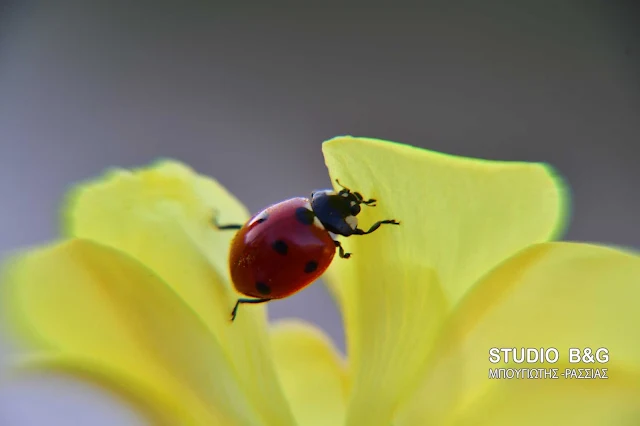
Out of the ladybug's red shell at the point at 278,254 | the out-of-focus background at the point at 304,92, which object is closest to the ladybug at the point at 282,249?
the ladybug's red shell at the point at 278,254

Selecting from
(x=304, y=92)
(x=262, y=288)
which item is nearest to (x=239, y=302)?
(x=262, y=288)

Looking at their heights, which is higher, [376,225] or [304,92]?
[304,92]

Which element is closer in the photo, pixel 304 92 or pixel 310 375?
pixel 310 375

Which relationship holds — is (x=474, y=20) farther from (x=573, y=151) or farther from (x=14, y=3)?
(x=14, y=3)

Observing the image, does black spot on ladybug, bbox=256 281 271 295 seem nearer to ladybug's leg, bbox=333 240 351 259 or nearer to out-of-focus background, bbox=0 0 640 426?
ladybug's leg, bbox=333 240 351 259

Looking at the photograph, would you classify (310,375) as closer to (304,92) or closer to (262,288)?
(262,288)

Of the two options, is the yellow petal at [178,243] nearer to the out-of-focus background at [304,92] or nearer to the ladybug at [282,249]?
the ladybug at [282,249]

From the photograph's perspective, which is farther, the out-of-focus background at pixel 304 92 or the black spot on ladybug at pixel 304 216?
the out-of-focus background at pixel 304 92
